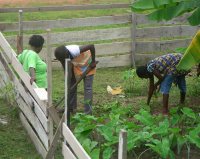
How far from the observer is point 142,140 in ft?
17.3

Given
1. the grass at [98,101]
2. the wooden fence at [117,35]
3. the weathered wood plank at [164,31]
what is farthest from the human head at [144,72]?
the weathered wood plank at [164,31]

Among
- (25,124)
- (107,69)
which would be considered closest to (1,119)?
(25,124)

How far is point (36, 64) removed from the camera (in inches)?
269

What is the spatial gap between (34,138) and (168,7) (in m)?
2.23

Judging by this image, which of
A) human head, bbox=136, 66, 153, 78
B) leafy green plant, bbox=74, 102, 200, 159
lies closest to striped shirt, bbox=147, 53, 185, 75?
human head, bbox=136, 66, 153, 78

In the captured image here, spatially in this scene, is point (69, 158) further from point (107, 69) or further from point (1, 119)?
point (107, 69)

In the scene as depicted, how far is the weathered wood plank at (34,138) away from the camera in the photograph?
611 centimetres

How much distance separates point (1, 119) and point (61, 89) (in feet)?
5.05

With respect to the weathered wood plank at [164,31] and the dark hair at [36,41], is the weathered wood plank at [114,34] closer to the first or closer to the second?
the weathered wood plank at [164,31]

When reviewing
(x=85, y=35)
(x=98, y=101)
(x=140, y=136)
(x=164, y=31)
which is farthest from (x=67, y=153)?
(x=164, y=31)

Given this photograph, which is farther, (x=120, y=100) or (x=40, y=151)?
(x=120, y=100)

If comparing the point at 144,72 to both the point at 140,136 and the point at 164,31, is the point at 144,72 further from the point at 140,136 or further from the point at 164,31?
the point at 164,31

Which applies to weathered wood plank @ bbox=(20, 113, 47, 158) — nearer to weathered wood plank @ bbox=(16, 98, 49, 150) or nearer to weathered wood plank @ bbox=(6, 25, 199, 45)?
weathered wood plank @ bbox=(16, 98, 49, 150)

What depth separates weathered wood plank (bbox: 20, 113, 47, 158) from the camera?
20.1 ft
